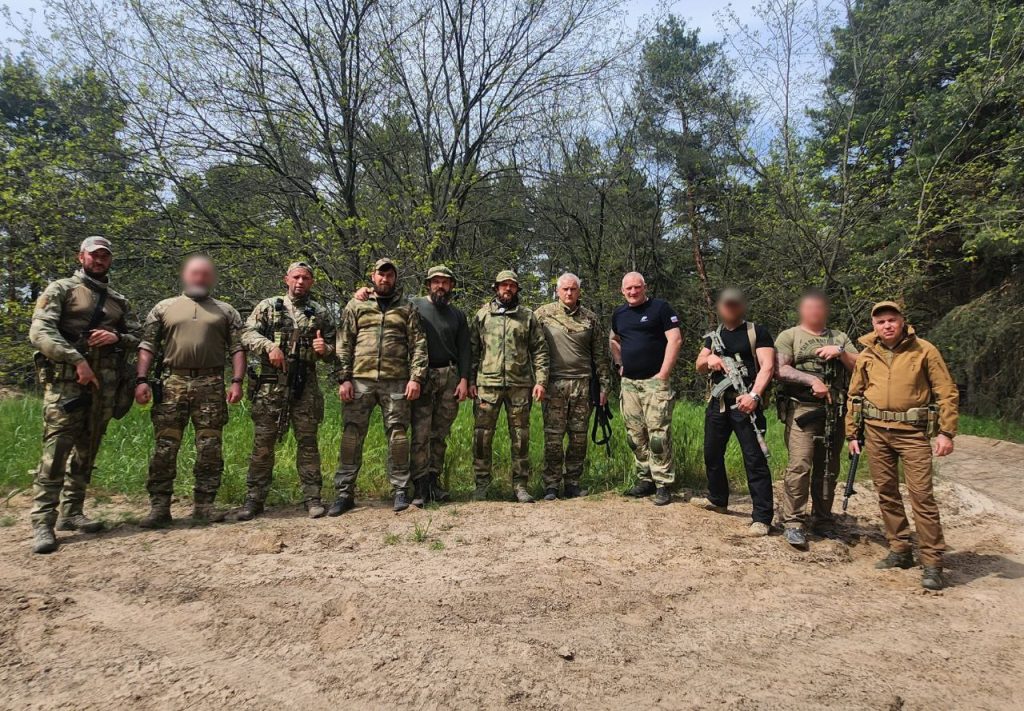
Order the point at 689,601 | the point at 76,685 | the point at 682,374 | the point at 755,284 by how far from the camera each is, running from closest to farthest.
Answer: the point at 76,685 → the point at 689,601 → the point at 755,284 → the point at 682,374

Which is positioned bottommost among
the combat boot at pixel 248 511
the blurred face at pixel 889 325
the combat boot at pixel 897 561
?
the combat boot at pixel 897 561

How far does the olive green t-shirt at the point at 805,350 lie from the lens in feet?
14.4

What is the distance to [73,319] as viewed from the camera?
166 inches

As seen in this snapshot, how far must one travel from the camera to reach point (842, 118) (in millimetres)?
10117

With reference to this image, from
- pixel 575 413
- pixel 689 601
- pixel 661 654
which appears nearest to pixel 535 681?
pixel 661 654

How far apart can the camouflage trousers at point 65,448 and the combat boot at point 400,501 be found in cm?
247

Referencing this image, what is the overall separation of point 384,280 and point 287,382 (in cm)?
125

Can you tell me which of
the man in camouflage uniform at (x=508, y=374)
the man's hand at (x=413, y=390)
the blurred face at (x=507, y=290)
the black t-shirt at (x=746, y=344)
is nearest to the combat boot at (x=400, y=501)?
the man in camouflage uniform at (x=508, y=374)

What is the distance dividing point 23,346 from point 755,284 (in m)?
15.8

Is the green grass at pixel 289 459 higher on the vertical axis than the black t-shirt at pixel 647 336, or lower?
lower

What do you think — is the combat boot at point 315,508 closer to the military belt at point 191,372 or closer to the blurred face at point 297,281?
the military belt at point 191,372

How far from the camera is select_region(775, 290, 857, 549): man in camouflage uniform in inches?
171

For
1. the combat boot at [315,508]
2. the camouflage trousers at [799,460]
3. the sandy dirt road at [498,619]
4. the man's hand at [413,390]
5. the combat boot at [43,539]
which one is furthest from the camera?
the man's hand at [413,390]

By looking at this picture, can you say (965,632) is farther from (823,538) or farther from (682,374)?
(682,374)
